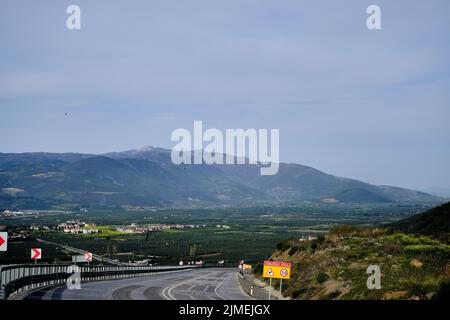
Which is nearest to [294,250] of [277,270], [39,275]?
[39,275]

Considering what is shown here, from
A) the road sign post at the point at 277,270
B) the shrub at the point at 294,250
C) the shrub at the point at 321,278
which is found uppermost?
the road sign post at the point at 277,270

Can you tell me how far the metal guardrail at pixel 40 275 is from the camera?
3245 centimetres

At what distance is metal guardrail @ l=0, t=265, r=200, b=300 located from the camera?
106 feet

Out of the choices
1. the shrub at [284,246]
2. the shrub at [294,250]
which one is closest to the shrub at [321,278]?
the shrub at [294,250]

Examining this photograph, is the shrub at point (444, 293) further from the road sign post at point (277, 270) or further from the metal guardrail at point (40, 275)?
the metal guardrail at point (40, 275)

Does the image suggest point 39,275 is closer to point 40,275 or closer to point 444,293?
point 40,275

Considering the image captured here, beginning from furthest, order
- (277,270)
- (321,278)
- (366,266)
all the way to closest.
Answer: (321,278) → (366,266) → (277,270)

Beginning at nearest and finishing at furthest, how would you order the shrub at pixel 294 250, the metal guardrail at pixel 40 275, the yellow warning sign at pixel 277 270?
the metal guardrail at pixel 40 275, the yellow warning sign at pixel 277 270, the shrub at pixel 294 250

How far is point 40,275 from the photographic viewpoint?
4250cm

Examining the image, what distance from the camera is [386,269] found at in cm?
3972

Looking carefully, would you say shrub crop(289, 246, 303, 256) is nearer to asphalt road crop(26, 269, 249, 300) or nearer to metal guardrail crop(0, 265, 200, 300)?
asphalt road crop(26, 269, 249, 300)

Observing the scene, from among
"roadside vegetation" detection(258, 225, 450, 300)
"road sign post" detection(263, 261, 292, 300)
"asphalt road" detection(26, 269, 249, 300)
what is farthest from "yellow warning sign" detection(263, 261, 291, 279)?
"asphalt road" detection(26, 269, 249, 300)

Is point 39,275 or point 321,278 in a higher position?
point 39,275
